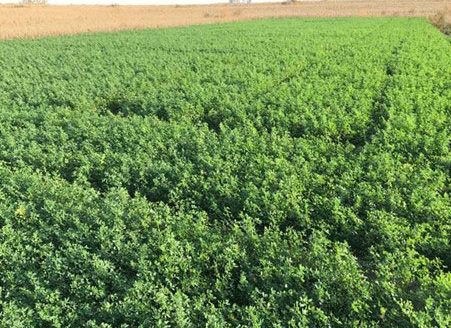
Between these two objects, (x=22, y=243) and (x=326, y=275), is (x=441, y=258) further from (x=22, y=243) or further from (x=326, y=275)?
(x=22, y=243)

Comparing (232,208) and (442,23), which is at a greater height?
(232,208)

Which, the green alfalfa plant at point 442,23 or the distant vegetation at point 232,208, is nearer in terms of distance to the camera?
the distant vegetation at point 232,208

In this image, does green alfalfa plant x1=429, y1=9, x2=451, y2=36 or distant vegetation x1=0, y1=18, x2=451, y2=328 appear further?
green alfalfa plant x1=429, y1=9, x2=451, y2=36

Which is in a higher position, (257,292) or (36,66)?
(36,66)

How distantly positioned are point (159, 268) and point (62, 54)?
16733 millimetres

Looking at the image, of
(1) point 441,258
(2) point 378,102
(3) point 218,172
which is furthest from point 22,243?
(2) point 378,102

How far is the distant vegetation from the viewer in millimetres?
3934

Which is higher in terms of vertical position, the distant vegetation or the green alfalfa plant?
the distant vegetation

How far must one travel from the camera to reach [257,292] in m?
3.97

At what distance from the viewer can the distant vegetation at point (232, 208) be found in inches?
155

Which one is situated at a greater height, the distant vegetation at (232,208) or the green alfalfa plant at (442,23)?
the distant vegetation at (232,208)

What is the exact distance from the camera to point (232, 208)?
5586mm

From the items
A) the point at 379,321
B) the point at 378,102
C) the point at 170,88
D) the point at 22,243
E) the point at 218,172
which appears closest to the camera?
the point at 379,321

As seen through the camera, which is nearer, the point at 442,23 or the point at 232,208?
the point at 232,208
